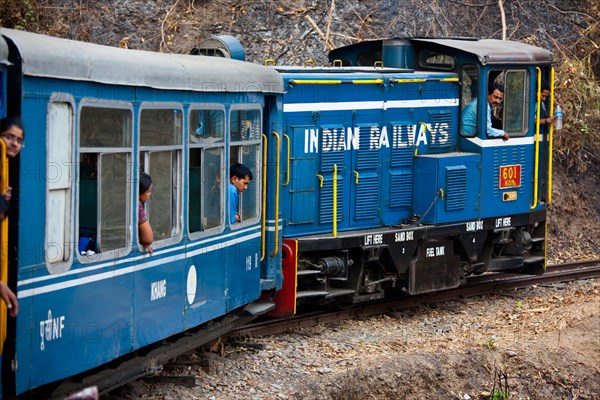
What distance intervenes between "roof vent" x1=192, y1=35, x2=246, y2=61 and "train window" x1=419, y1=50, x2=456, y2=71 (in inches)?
132

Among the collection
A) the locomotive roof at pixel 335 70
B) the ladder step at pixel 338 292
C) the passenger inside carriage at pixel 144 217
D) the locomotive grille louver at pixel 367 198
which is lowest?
the ladder step at pixel 338 292

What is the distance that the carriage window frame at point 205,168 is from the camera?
27.9 feet

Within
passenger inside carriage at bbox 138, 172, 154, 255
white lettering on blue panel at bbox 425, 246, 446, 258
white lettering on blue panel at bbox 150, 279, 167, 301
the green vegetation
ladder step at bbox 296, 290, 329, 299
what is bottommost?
ladder step at bbox 296, 290, 329, 299

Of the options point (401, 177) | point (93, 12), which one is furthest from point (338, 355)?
point (93, 12)

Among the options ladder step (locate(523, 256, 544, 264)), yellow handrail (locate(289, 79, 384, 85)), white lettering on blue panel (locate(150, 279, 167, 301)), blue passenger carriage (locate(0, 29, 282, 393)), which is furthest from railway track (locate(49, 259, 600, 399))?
yellow handrail (locate(289, 79, 384, 85))

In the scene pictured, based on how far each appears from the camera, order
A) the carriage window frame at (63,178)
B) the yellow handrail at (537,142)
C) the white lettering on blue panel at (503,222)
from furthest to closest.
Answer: the yellow handrail at (537,142) → the white lettering on blue panel at (503,222) → the carriage window frame at (63,178)

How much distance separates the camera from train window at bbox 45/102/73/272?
20.8 feet

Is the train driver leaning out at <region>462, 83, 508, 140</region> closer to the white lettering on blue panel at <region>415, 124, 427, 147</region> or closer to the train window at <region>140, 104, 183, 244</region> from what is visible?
the white lettering on blue panel at <region>415, 124, 427, 147</region>

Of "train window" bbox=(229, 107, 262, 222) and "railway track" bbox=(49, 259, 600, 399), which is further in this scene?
"train window" bbox=(229, 107, 262, 222)

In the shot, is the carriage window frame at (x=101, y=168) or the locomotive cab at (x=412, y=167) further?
the locomotive cab at (x=412, y=167)

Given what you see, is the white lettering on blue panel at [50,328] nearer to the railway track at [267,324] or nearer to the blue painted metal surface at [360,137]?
the railway track at [267,324]

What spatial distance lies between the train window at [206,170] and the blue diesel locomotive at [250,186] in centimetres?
2

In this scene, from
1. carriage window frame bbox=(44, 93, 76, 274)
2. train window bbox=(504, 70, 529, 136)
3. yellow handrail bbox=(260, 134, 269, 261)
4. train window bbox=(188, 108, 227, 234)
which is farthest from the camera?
train window bbox=(504, 70, 529, 136)

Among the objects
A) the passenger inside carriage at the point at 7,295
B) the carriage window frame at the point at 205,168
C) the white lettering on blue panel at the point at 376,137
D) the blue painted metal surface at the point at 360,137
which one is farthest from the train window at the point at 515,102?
the passenger inside carriage at the point at 7,295
